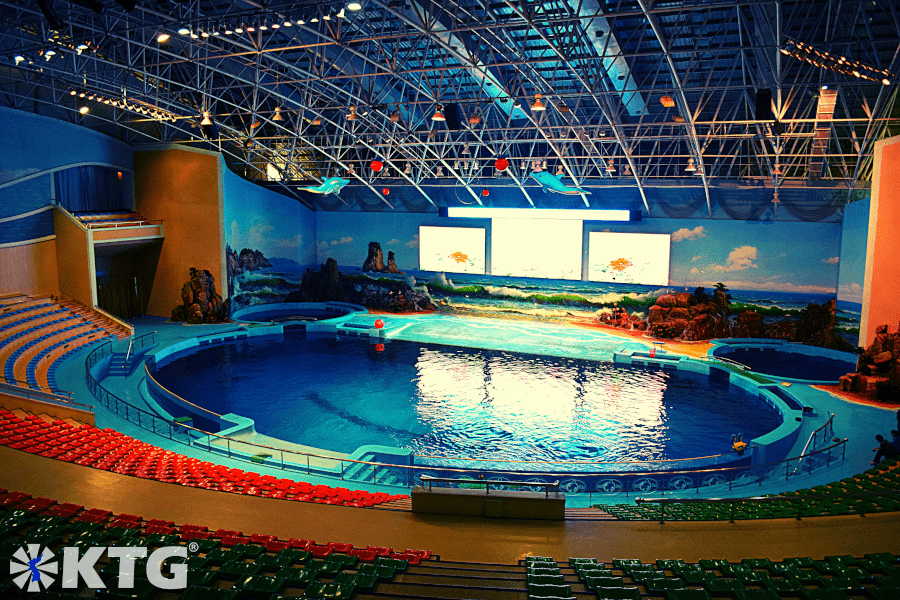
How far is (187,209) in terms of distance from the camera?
3281 cm

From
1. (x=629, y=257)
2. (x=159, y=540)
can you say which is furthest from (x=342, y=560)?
(x=629, y=257)

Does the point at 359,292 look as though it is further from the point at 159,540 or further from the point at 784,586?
the point at 784,586

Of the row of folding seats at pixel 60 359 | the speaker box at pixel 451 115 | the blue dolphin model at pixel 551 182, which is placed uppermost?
the speaker box at pixel 451 115

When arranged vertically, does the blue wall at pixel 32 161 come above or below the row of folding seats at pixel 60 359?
above

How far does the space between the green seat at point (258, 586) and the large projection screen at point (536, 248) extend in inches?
1168

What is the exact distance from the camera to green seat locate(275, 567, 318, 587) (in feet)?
24.6

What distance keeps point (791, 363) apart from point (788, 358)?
0.97 meters

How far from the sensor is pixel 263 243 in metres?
37.7

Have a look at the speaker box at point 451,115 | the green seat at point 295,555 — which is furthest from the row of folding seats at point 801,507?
the speaker box at point 451,115

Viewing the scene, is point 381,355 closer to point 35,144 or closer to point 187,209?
point 187,209

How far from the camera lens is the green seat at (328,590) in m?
7.10

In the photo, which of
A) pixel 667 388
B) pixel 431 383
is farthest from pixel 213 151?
pixel 667 388

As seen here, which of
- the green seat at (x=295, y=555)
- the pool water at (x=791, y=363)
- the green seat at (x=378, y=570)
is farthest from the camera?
the pool water at (x=791, y=363)

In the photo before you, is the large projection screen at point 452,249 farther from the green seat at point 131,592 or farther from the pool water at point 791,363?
the green seat at point 131,592
